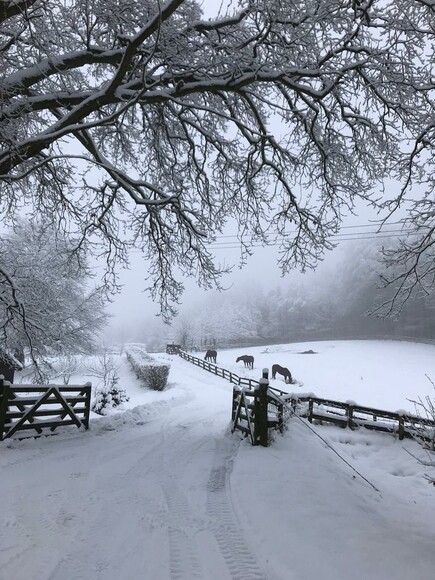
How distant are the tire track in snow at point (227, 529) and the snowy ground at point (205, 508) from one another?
0.05 ft

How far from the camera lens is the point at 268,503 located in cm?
462

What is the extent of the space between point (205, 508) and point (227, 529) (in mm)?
615

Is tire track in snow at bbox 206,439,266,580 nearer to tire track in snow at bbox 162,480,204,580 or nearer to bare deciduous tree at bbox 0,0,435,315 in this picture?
tire track in snow at bbox 162,480,204,580

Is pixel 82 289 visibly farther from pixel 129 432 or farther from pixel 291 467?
pixel 291 467

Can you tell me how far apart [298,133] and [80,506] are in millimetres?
8456

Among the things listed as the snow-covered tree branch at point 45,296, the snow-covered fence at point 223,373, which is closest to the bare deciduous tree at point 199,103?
the snow-covered tree branch at point 45,296

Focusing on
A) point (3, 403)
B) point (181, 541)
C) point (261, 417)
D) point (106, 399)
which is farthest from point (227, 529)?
point (106, 399)

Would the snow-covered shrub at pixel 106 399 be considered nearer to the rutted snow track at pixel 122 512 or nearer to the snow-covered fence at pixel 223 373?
Answer: the rutted snow track at pixel 122 512

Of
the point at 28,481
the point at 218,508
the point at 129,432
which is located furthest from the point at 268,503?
the point at 129,432

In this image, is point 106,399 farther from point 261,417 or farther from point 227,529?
point 227,529

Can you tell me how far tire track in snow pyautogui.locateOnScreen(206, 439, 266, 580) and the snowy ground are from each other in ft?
0.05

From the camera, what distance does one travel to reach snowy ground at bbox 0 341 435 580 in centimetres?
321

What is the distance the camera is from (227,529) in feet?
12.8

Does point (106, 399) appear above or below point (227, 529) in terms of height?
below
